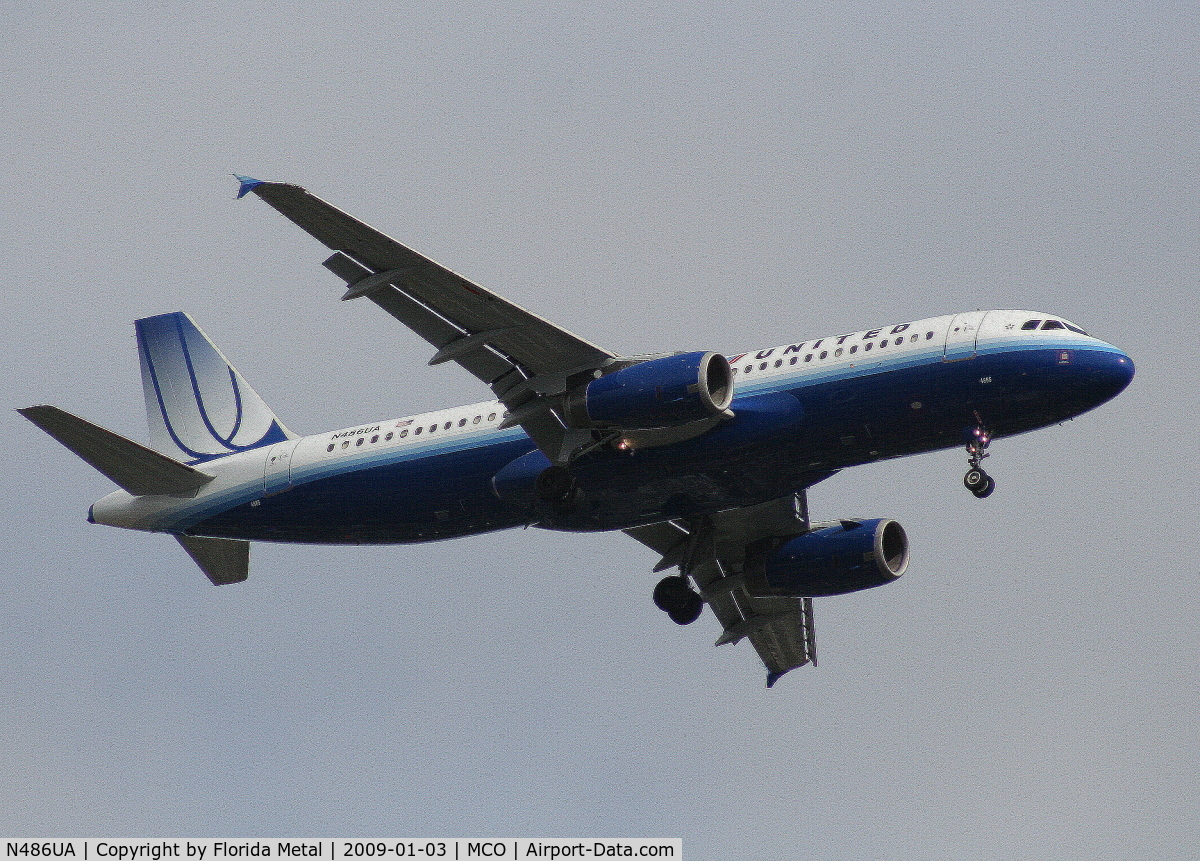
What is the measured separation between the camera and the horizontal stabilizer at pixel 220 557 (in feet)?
174

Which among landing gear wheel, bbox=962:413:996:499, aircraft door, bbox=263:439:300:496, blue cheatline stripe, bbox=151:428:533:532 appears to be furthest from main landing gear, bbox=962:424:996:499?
aircraft door, bbox=263:439:300:496

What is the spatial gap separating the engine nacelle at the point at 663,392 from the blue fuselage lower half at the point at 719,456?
142cm

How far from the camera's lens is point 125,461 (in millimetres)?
51156

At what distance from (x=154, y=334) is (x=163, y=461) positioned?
538 centimetres

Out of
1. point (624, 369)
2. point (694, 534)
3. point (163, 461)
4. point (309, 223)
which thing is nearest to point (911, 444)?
point (624, 369)

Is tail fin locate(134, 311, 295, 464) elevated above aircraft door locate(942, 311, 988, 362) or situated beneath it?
elevated above

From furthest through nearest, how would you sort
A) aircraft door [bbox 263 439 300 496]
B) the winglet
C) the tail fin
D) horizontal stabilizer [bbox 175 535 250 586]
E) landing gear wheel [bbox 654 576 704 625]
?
the tail fin, landing gear wheel [bbox 654 576 704 625], horizontal stabilizer [bbox 175 535 250 586], aircraft door [bbox 263 439 300 496], the winglet

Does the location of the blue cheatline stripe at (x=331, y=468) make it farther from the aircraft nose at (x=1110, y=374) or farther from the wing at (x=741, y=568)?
the aircraft nose at (x=1110, y=374)

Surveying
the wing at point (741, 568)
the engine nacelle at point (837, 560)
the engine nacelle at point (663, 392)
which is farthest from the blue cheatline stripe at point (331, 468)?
the engine nacelle at point (837, 560)

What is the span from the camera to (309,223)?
42.5 m

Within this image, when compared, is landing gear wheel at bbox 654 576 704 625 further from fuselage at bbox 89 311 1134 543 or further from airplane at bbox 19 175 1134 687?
fuselage at bbox 89 311 1134 543

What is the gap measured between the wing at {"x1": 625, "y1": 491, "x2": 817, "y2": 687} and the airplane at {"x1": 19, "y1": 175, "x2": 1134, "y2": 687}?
80mm

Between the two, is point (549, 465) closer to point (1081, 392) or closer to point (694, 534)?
point (694, 534)

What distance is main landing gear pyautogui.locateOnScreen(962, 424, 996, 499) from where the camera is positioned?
145 ft
